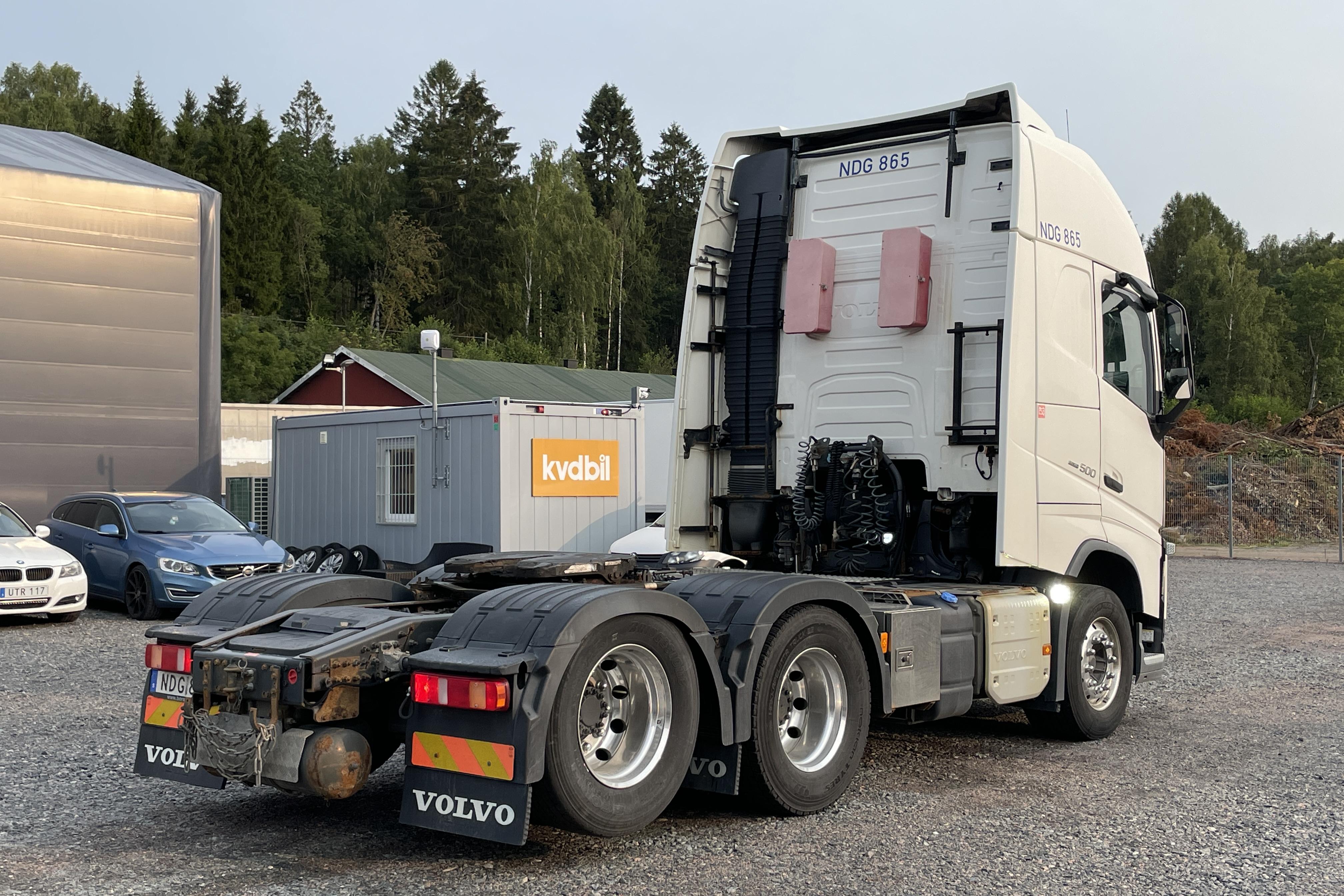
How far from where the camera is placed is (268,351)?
61.8m

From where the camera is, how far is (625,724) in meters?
5.27

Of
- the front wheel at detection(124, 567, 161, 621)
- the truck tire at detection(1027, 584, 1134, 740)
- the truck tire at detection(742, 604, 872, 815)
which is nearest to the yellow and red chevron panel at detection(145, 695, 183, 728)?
the truck tire at detection(742, 604, 872, 815)

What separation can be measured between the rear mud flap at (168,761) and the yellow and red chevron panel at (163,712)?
0.06ft

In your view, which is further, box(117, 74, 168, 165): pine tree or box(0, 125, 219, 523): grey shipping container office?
box(117, 74, 168, 165): pine tree

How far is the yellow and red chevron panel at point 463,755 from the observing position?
4703mm

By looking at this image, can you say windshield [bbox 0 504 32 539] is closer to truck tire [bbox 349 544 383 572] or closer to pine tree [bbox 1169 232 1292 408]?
truck tire [bbox 349 544 383 572]

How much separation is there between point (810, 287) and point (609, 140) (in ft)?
252

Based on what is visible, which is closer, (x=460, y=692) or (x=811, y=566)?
(x=460, y=692)

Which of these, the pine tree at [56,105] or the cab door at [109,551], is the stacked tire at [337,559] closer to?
the cab door at [109,551]

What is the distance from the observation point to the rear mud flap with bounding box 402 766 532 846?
468 centimetres

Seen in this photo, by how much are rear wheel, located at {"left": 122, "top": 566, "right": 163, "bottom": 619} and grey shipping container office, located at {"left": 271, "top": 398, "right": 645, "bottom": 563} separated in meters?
4.22

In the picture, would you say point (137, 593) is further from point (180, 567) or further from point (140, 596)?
point (180, 567)

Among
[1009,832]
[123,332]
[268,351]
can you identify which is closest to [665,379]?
[268,351]

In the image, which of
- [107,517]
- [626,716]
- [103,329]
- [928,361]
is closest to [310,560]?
[107,517]
